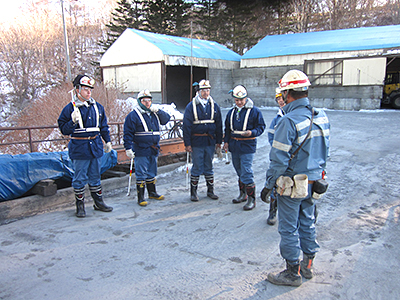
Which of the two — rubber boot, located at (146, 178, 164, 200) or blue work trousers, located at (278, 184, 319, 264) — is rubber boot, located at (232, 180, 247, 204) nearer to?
rubber boot, located at (146, 178, 164, 200)

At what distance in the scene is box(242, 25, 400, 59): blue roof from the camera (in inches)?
711

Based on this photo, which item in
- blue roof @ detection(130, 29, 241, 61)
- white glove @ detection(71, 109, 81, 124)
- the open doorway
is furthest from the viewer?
the open doorway

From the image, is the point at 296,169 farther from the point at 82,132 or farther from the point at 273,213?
the point at 82,132

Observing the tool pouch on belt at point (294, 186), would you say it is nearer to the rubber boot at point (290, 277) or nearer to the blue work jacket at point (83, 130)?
the rubber boot at point (290, 277)

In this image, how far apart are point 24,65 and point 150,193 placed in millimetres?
Result: 23538

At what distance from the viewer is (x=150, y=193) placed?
17.8 ft

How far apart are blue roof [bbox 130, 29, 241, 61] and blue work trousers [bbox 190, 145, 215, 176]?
547 inches

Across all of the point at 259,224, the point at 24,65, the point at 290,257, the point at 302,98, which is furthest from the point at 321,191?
the point at 24,65

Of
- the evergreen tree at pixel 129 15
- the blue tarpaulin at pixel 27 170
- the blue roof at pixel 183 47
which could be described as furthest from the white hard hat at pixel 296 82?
the evergreen tree at pixel 129 15

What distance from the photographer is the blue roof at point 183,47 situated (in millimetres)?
18656

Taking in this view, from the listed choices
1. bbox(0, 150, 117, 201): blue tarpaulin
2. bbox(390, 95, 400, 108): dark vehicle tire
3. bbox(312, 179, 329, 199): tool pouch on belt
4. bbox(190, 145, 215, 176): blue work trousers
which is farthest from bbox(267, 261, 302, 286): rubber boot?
bbox(390, 95, 400, 108): dark vehicle tire

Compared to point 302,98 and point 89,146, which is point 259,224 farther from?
point 89,146

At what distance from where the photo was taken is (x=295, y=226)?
112 inches

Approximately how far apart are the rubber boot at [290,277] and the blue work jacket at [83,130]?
10.0ft
